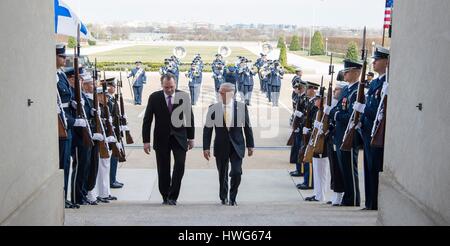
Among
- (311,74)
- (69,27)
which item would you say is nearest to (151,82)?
(311,74)

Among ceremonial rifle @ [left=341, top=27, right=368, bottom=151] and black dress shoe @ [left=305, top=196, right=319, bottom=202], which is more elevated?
ceremonial rifle @ [left=341, top=27, right=368, bottom=151]

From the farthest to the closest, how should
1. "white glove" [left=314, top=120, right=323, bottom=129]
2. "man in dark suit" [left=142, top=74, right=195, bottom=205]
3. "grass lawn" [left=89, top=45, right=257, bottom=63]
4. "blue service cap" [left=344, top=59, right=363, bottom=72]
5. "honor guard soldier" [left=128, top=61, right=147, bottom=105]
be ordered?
"grass lawn" [left=89, top=45, right=257, bottom=63], "honor guard soldier" [left=128, top=61, right=147, bottom=105], "white glove" [left=314, top=120, right=323, bottom=129], "blue service cap" [left=344, top=59, right=363, bottom=72], "man in dark suit" [left=142, top=74, right=195, bottom=205]

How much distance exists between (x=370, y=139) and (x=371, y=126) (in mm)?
133

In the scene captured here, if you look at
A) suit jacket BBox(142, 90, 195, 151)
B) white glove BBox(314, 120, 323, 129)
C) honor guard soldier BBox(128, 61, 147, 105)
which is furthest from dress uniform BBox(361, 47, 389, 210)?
honor guard soldier BBox(128, 61, 147, 105)

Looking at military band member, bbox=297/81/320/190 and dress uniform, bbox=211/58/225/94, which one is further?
dress uniform, bbox=211/58/225/94

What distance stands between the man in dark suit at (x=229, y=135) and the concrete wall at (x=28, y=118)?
9.25ft

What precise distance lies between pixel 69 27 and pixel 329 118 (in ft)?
16.0

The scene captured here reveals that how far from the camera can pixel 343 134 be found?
723 centimetres

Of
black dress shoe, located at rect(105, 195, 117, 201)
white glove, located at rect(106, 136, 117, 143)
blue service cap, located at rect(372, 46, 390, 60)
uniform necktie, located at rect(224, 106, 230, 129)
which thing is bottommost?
black dress shoe, located at rect(105, 195, 117, 201)

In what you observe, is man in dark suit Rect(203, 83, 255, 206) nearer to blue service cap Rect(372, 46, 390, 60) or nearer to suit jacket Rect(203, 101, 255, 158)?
suit jacket Rect(203, 101, 255, 158)

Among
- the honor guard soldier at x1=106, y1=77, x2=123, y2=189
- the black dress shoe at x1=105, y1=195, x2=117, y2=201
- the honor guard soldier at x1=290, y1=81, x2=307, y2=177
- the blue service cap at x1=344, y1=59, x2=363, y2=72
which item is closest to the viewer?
the blue service cap at x1=344, y1=59, x2=363, y2=72

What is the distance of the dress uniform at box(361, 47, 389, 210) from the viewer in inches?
245

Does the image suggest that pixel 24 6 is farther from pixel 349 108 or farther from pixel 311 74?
pixel 311 74

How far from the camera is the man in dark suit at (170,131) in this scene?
7180 mm
